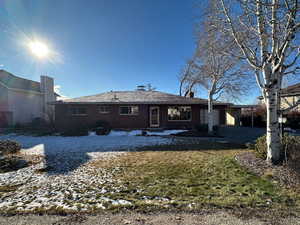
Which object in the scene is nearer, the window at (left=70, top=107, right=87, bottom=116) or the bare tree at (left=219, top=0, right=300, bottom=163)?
the bare tree at (left=219, top=0, right=300, bottom=163)

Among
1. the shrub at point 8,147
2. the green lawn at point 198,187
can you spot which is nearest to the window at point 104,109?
the shrub at point 8,147

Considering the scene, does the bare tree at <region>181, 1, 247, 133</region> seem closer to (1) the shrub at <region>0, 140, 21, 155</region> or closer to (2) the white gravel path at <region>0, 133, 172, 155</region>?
(2) the white gravel path at <region>0, 133, 172, 155</region>

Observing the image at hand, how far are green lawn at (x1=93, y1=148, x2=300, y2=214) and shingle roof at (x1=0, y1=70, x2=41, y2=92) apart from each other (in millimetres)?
19165

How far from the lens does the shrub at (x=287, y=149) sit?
3645mm

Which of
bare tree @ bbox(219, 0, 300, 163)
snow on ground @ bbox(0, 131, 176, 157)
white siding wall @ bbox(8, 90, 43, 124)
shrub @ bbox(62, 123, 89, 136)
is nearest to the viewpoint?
bare tree @ bbox(219, 0, 300, 163)

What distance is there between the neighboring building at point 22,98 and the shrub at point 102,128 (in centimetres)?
637

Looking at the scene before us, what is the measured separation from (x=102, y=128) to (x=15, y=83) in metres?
14.5

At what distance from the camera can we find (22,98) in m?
17.6

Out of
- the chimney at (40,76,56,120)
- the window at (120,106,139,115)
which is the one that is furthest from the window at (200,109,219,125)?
the chimney at (40,76,56,120)

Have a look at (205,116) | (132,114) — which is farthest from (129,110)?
(205,116)

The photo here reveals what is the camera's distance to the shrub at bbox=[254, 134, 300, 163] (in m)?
A: 3.64

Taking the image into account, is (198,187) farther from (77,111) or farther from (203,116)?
(77,111)

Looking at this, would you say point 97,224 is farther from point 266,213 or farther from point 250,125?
point 250,125

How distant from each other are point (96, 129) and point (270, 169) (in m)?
11.4
